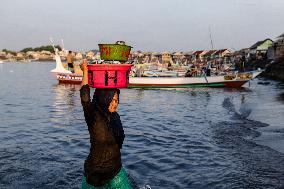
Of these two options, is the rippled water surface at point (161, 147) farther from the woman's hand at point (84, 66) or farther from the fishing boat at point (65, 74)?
the fishing boat at point (65, 74)

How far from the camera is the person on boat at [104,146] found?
13.4 ft

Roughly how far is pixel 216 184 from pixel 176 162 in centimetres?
186

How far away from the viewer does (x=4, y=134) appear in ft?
39.8

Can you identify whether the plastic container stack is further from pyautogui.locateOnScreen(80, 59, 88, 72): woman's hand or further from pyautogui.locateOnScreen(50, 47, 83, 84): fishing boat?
pyautogui.locateOnScreen(50, 47, 83, 84): fishing boat

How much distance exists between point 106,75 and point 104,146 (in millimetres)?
815

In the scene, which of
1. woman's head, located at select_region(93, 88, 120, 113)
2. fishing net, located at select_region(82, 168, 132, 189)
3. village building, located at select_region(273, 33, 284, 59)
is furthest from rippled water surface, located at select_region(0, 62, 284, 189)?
village building, located at select_region(273, 33, 284, 59)

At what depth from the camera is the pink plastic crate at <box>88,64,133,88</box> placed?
4195 millimetres

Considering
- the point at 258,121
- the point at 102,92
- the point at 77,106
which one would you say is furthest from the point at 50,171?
the point at 77,106

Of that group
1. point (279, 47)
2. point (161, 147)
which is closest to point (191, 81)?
point (161, 147)

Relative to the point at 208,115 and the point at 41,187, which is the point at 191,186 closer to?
the point at 41,187

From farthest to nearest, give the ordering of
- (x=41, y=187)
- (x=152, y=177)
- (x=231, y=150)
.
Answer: (x=231, y=150) → (x=152, y=177) → (x=41, y=187)

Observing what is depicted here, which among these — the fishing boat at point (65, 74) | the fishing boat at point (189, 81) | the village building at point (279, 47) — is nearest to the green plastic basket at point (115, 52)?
the fishing boat at point (189, 81)

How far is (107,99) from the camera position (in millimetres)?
4180

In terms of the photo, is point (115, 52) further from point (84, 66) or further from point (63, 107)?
point (63, 107)
